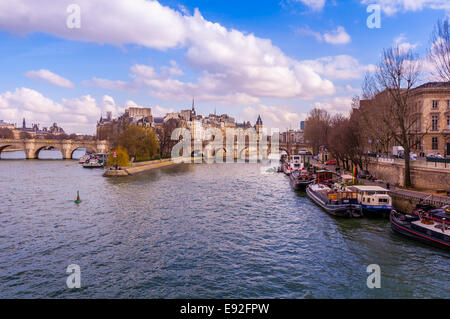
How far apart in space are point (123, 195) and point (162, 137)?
51508mm

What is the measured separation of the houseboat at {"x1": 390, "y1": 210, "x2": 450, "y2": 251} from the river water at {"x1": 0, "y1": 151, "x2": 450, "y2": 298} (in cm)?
47

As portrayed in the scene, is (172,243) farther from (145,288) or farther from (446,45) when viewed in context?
(446,45)

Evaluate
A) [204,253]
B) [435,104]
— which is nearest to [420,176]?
[435,104]

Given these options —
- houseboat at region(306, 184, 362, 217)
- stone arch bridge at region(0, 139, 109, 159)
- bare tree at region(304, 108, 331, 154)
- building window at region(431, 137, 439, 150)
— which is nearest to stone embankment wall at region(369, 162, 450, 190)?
houseboat at region(306, 184, 362, 217)

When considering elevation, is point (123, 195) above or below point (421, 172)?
below

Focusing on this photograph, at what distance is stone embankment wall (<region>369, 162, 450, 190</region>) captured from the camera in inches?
1057

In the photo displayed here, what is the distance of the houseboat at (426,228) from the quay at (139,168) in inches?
1650

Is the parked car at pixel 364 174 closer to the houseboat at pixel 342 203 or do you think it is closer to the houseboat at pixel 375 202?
the houseboat at pixel 342 203

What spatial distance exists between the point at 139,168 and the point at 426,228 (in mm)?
49349

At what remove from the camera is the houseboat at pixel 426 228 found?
676 inches

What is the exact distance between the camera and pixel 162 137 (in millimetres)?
85375

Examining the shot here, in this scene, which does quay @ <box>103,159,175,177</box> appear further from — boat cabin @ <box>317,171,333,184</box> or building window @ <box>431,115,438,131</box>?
building window @ <box>431,115,438,131</box>

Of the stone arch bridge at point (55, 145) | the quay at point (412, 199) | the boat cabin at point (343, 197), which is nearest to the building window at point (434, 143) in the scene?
the quay at point (412, 199)
